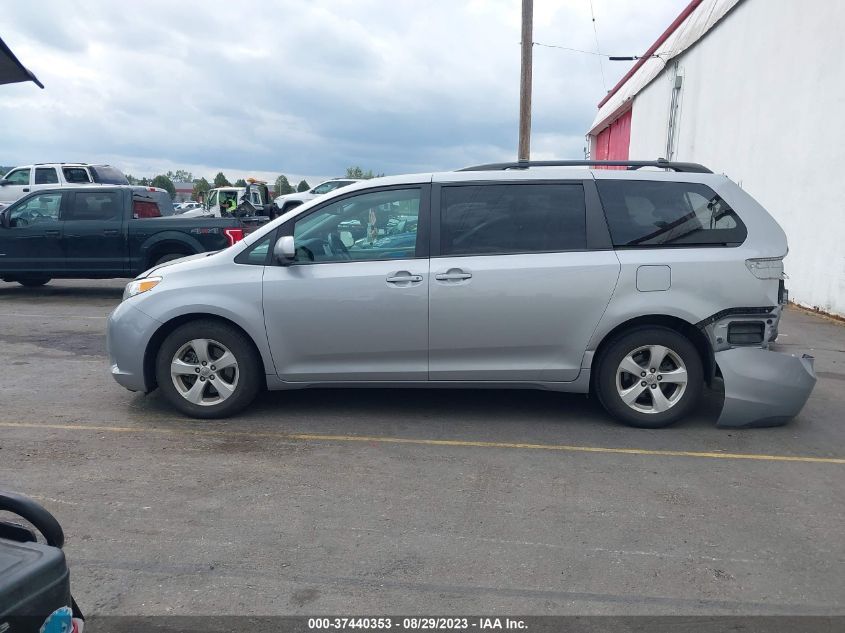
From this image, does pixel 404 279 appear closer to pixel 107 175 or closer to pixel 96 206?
pixel 96 206

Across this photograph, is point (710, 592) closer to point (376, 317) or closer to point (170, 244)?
point (376, 317)

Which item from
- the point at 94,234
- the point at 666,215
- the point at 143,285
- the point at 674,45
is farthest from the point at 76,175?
the point at 666,215

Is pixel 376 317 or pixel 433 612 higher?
pixel 376 317

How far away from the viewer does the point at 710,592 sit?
329cm

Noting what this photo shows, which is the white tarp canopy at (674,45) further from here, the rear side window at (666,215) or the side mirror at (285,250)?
the side mirror at (285,250)

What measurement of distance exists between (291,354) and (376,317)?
2.32 feet

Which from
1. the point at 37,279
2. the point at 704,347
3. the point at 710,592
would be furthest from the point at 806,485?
the point at 37,279

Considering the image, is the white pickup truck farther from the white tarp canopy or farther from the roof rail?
the roof rail

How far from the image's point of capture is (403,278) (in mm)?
5453

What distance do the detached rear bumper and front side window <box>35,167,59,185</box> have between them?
851 inches

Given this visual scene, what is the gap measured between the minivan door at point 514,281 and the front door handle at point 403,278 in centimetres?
11

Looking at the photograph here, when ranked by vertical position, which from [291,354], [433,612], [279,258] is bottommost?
[433,612]

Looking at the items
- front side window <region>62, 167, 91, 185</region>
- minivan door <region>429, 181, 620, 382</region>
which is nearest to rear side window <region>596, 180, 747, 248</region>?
minivan door <region>429, 181, 620, 382</region>

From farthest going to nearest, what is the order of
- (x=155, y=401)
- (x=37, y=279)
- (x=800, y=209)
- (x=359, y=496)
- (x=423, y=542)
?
(x=37, y=279), (x=800, y=209), (x=155, y=401), (x=359, y=496), (x=423, y=542)
